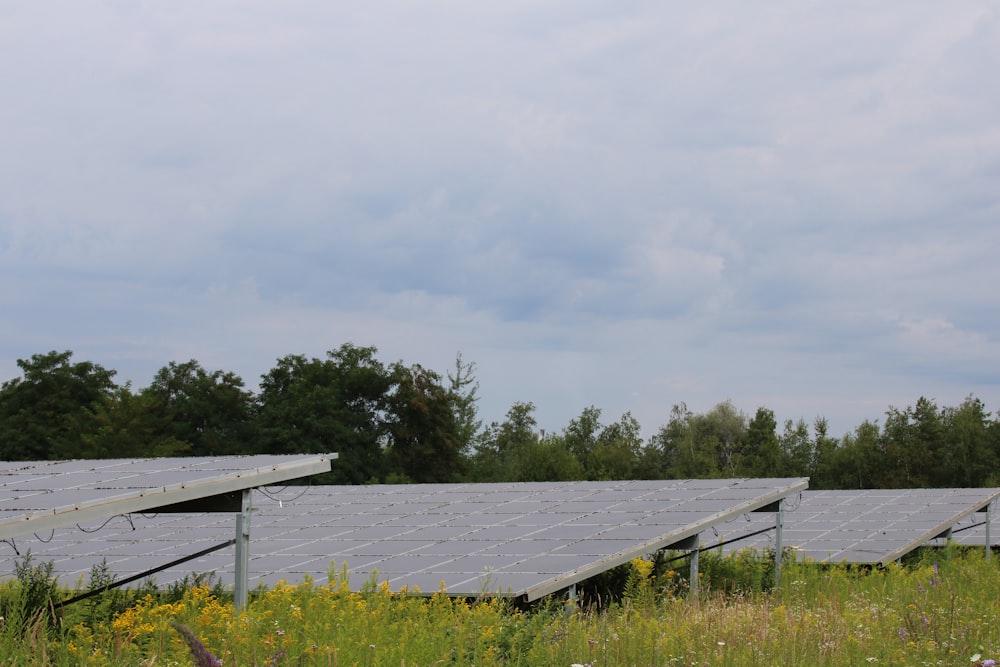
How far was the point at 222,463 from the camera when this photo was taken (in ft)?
43.2

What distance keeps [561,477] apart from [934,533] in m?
34.5

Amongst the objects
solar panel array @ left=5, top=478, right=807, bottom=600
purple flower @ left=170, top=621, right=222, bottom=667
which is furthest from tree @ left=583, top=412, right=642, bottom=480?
purple flower @ left=170, top=621, right=222, bottom=667

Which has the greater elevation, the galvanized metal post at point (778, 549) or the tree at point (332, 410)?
the tree at point (332, 410)

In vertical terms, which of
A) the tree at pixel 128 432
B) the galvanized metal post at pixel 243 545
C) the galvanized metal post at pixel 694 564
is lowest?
the galvanized metal post at pixel 694 564

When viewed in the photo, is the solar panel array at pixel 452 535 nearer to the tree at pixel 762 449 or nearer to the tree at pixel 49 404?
the tree at pixel 49 404

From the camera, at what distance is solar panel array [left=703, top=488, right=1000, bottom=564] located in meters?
24.4

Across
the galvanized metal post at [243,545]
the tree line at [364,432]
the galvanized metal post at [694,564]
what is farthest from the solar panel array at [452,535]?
the tree line at [364,432]

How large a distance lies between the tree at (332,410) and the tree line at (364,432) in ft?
0.27

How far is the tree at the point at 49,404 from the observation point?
204 feet

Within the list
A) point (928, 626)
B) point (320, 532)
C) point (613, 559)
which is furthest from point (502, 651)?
point (320, 532)

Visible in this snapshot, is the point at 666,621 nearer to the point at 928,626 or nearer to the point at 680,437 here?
the point at 928,626

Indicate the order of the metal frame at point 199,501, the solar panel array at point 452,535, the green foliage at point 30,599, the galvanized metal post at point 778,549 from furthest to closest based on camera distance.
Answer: the galvanized metal post at point 778,549
the solar panel array at point 452,535
the green foliage at point 30,599
the metal frame at point 199,501

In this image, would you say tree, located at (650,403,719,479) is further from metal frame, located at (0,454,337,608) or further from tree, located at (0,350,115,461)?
metal frame, located at (0,454,337,608)

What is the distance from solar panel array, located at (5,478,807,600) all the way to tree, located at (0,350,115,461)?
42003mm
